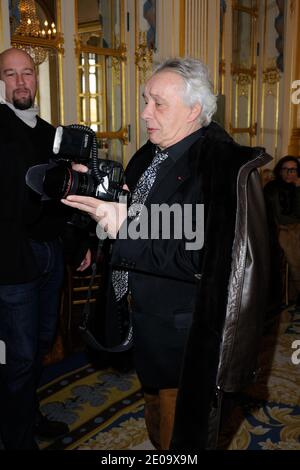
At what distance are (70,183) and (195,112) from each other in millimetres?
482

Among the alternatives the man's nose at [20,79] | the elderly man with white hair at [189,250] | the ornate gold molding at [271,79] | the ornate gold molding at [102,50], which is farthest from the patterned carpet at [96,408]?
the ornate gold molding at [271,79]

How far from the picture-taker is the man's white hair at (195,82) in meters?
1.57

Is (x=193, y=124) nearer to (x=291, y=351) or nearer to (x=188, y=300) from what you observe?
(x=188, y=300)

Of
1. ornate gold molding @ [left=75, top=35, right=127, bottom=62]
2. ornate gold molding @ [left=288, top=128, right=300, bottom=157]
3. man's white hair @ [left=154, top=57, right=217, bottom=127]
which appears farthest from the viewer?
ornate gold molding @ [left=288, top=128, right=300, bottom=157]

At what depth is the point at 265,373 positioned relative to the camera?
326 centimetres

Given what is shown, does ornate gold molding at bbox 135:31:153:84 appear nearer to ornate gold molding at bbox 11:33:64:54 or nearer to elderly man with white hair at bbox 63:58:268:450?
ornate gold molding at bbox 11:33:64:54

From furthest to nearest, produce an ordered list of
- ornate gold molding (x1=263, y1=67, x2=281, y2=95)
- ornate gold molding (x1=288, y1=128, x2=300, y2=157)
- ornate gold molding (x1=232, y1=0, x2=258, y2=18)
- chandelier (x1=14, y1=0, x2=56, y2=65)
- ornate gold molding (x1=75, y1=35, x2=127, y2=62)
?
ornate gold molding (x1=288, y1=128, x2=300, y2=157) < ornate gold molding (x1=263, y1=67, x2=281, y2=95) < ornate gold molding (x1=232, y1=0, x2=258, y2=18) < ornate gold molding (x1=75, y1=35, x2=127, y2=62) < chandelier (x1=14, y1=0, x2=56, y2=65)

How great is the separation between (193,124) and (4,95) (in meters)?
1.08

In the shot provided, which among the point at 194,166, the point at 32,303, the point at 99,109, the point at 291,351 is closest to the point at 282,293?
the point at 291,351

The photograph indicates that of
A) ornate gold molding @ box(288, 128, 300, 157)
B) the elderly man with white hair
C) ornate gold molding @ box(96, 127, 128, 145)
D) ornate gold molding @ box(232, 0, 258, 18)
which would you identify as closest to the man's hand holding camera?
the elderly man with white hair

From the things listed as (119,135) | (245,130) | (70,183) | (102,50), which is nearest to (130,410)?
(70,183)

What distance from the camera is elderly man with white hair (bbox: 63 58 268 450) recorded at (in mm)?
1405

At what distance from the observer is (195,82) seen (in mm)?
1583

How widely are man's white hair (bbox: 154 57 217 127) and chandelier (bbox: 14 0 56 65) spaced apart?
107 inches
